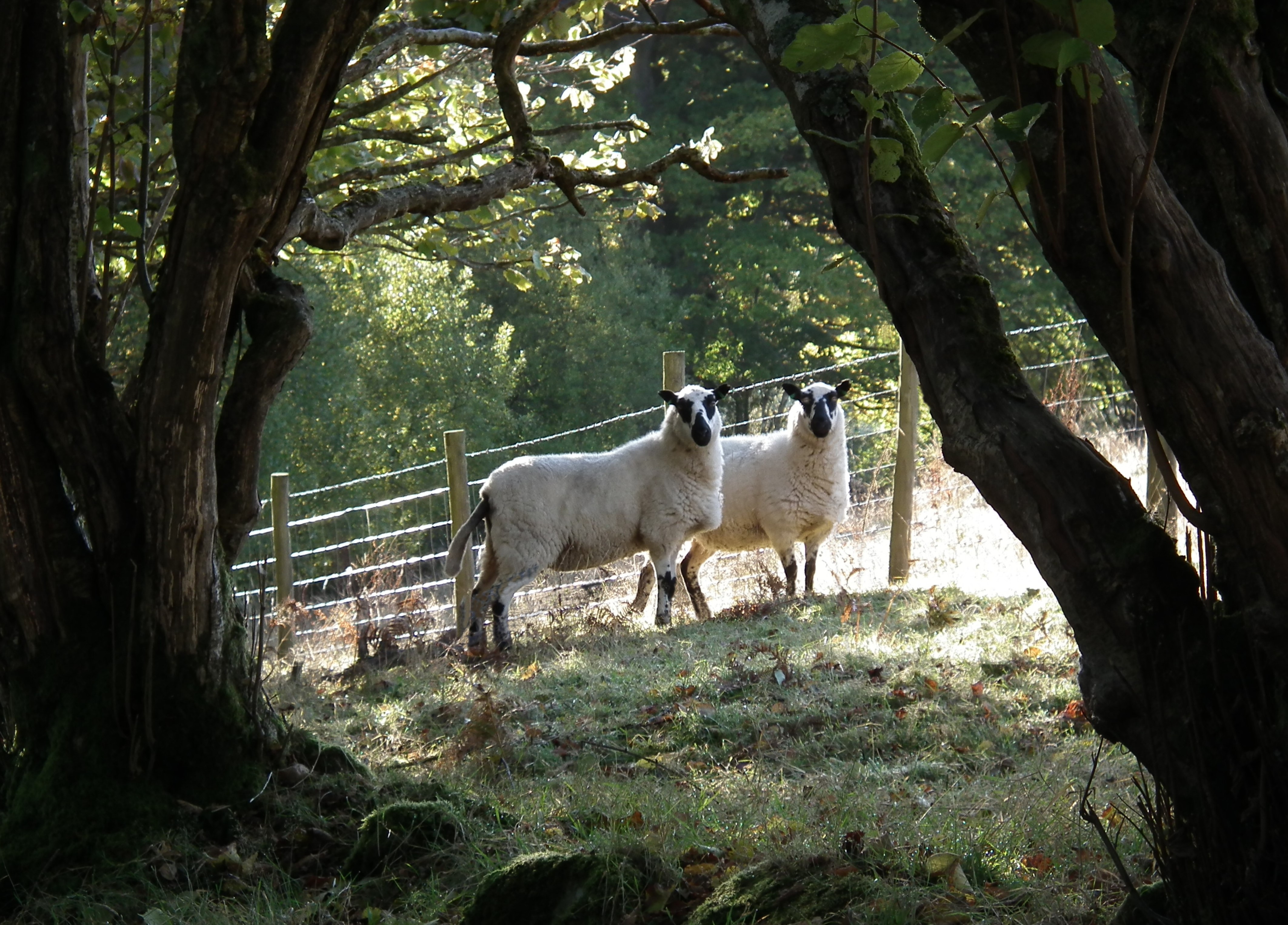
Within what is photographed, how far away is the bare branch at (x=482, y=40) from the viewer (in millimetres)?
5273

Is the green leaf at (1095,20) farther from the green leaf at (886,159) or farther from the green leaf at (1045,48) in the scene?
the green leaf at (886,159)

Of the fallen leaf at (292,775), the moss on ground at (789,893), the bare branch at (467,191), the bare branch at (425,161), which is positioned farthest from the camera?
the bare branch at (425,161)

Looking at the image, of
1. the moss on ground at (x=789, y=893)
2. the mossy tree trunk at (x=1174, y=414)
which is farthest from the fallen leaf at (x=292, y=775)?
the mossy tree trunk at (x=1174, y=414)

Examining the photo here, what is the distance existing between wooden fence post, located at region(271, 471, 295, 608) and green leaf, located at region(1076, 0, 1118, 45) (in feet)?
31.6

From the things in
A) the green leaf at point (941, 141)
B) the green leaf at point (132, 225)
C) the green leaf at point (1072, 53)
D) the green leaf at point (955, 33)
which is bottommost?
the green leaf at point (941, 141)

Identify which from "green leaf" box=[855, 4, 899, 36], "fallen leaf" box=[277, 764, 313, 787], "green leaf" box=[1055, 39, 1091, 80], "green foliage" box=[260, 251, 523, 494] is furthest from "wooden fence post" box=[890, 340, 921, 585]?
"green foliage" box=[260, 251, 523, 494]

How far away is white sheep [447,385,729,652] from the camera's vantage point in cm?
943

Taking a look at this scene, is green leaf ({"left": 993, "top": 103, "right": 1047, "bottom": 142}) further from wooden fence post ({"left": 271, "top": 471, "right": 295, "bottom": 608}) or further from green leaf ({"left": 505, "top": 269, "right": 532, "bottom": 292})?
wooden fence post ({"left": 271, "top": 471, "right": 295, "bottom": 608})

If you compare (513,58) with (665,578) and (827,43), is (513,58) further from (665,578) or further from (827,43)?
(665,578)

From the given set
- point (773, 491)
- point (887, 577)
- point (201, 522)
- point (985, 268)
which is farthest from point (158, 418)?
point (985, 268)

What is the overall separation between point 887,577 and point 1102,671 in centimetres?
889

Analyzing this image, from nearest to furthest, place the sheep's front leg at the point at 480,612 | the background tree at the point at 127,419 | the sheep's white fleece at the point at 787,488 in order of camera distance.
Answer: the background tree at the point at 127,419, the sheep's front leg at the point at 480,612, the sheep's white fleece at the point at 787,488

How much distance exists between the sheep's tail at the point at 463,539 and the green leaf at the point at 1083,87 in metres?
7.58

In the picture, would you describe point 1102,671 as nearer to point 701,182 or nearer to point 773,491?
point 773,491
